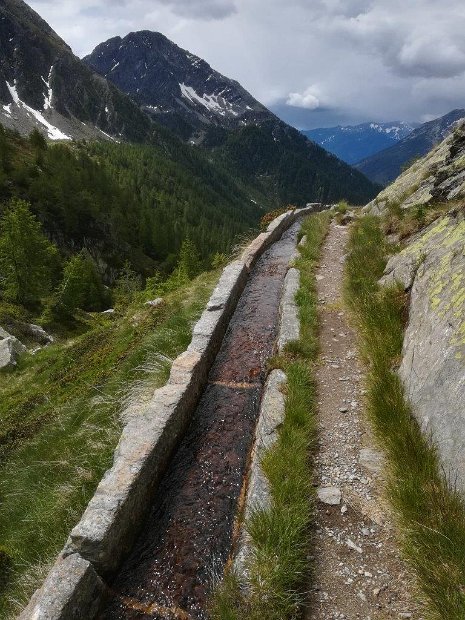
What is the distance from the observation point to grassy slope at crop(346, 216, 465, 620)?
12.1 feet

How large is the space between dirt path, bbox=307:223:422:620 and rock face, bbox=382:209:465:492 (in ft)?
3.31

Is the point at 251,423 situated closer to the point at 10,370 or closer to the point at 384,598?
the point at 384,598

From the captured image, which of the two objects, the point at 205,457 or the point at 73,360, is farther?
the point at 73,360

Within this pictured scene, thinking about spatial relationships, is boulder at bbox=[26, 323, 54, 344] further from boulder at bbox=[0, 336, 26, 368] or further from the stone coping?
the stone coping

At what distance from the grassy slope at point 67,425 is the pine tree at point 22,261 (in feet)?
120

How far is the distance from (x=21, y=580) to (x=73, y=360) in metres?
9.79

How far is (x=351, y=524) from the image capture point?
485 cm

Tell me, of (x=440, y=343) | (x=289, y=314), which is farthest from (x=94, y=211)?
(x=440, y=343)

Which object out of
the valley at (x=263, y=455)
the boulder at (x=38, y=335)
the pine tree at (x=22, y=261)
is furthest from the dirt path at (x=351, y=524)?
the pine tree at (x=22, y=261)

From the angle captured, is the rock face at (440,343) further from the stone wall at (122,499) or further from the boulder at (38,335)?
the boulder at (38,335)

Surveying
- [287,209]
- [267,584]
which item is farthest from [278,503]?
[287,209]

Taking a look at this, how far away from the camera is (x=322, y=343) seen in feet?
29.4

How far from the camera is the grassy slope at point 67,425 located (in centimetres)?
589

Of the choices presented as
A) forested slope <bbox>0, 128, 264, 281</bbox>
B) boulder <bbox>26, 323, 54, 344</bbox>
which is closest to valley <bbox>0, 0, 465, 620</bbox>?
boulder <bbox>26, 323, 54, 344</bbox>
